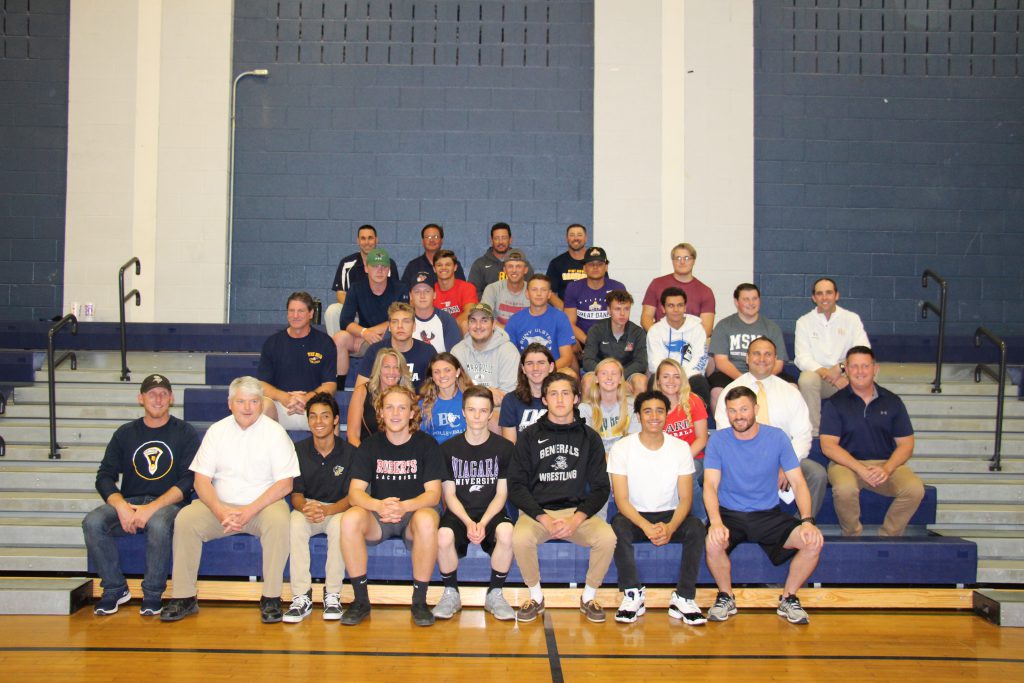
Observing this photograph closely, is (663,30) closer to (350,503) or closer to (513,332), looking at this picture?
(513,332)

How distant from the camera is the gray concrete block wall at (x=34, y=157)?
8266mm

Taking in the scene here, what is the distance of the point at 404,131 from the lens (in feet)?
27.7

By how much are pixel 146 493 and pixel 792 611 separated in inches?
129

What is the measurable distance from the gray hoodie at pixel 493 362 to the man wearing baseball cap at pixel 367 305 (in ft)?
2.69

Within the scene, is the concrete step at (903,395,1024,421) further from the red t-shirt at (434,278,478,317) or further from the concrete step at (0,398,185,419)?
the concrete step at (0,398,185,419)

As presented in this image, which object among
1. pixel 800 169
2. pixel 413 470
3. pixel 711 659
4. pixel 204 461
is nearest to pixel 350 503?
pixel 413 470

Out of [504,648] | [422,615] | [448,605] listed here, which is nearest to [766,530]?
[504,648]

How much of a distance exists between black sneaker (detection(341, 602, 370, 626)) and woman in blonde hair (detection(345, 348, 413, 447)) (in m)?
0.99

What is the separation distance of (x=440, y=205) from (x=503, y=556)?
4.62m

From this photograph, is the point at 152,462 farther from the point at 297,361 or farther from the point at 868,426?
the point at 868,426

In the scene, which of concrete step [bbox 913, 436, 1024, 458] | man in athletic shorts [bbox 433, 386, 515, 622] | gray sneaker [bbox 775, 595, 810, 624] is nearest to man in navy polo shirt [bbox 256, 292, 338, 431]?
man in athletic shorts [bbox 433, 386, 515, 622]

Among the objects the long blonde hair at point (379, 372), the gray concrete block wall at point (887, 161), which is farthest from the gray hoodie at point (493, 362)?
the gray concrete block wall at point (887, 161)

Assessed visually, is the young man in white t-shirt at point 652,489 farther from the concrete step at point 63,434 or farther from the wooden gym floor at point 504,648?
the concrete step at point 63,434

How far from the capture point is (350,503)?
4.69 metres
